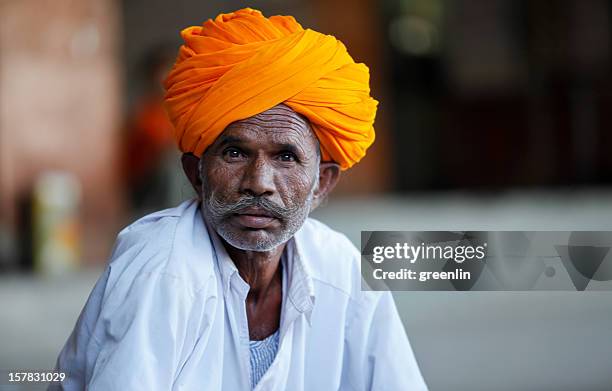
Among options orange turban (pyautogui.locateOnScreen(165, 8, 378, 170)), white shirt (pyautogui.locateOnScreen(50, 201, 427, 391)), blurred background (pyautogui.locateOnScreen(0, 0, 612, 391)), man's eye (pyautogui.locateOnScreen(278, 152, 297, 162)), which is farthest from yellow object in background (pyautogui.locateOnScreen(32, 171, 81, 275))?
man's eye (pyautogui.locateOnScreen(278, 152, 297, 162))

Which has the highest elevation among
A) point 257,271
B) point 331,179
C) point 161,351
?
point 331,179

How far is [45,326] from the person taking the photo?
4.66 m

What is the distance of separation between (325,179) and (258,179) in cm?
26

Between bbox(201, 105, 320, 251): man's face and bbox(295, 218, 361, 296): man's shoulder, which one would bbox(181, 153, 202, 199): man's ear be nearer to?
bbox(201, 105, 320, 251): man's face

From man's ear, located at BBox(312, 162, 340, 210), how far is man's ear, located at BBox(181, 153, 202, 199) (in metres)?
0.24

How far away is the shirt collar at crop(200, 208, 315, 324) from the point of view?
2012 millimetres

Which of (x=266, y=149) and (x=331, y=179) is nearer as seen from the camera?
(x=266, y=149)

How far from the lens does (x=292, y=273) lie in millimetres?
2131

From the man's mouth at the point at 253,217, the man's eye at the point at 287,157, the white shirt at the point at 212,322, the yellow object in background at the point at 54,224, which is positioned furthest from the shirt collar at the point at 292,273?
the yellow object in background at the point at 54,224

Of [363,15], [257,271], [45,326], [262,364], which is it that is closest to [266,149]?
[257,271]

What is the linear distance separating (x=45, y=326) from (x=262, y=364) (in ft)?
9.36

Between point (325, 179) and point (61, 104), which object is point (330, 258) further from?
point (61, 104)

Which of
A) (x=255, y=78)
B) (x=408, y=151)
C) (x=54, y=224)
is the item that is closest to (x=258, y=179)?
(x=255, y=78)

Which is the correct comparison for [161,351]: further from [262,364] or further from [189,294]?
[262,364]
